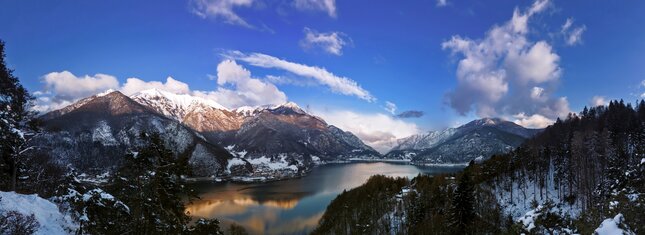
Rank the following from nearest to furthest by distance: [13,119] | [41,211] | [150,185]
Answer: [150,185] < [41,211] < [13,119]

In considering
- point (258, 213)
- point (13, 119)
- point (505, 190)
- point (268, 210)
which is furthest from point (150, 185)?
point (268, 210)

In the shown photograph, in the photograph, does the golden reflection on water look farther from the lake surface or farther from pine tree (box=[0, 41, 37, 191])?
pine tree (box=[0, 41, 37, 191])

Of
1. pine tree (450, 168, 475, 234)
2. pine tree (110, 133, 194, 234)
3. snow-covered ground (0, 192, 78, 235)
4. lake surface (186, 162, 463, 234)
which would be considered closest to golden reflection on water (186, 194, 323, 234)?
lake surface (186, 162, 463, 234)

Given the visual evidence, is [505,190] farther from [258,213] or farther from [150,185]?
[150,185]

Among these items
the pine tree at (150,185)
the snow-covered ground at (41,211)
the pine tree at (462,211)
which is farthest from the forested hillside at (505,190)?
the snow-covered ground at (41,211)

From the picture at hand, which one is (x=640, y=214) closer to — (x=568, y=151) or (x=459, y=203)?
(x=459, y=203)
